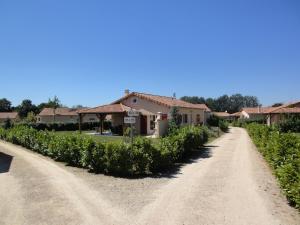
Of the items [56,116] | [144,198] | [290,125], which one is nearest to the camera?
[144,198]

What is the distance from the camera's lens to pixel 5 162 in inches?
594

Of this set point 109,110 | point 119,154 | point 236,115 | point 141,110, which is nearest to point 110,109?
point 109,110

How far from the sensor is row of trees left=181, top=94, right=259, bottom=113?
152712 millimetres

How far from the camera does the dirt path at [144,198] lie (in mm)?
7020

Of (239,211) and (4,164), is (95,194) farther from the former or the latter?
(4,164)

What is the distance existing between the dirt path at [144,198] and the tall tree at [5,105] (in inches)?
4178

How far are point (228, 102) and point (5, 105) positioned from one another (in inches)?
4501

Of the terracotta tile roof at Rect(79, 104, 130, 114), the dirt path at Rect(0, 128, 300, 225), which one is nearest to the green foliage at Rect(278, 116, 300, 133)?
the terracotta tile roof at Rect(79, 104, 130, 114)

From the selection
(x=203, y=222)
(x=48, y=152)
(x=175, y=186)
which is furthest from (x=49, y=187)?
(x=48, y=152)

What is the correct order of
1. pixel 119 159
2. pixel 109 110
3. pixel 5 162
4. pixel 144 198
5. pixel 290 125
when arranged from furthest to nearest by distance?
pixel 290 125 < pixel 109 110 < pixel 5 162 < pixel 119 159 < pixel 144 198

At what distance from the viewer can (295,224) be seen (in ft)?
21.9

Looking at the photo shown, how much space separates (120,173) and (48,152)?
6442 mm

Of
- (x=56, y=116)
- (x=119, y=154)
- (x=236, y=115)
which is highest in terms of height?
(x=236, y=115)

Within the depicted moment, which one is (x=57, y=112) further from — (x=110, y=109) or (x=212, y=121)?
(x=110, y=109)
